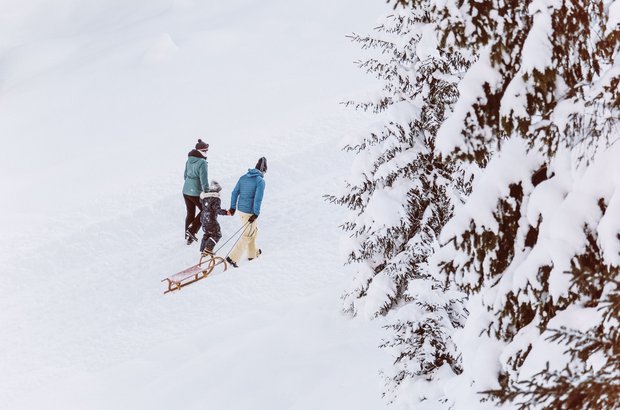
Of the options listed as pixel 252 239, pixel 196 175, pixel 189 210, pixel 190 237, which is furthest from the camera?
pixel 190 237

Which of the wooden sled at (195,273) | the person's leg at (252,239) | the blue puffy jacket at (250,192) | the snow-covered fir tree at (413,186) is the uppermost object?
the blue puffy jacket at (250,192)

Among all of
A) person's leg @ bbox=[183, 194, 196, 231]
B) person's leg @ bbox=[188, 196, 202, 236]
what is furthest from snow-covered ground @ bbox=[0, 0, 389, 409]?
person's leg @ bbox=[183, 194, 196, 231]

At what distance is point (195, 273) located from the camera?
1509cm

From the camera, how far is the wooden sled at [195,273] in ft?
49.0

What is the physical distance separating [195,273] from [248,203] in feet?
6.30

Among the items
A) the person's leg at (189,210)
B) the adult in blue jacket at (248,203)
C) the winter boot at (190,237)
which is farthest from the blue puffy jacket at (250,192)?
the winter boot at (190,237)

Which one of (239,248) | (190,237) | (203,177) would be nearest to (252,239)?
(239,248)

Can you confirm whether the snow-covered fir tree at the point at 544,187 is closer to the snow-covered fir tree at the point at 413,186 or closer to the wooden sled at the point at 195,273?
the snow-covered fir tree at the point at 413,186

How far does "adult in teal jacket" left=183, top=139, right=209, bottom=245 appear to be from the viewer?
16.0 m

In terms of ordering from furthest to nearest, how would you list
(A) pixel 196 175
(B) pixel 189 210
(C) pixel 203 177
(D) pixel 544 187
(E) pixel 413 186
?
(B) pixel 189 210 < (A) pixel 196 175 < (C) pixel 203 177 < (E) pixel 413 186 < (D) pixel 544 187

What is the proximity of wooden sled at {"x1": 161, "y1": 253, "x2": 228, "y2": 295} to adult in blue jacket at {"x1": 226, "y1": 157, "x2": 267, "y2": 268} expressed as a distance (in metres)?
0.37

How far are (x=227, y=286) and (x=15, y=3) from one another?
169 feet

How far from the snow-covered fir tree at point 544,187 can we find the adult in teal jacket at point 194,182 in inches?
415

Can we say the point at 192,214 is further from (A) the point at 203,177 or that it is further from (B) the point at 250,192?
(B) the point at 250,192
